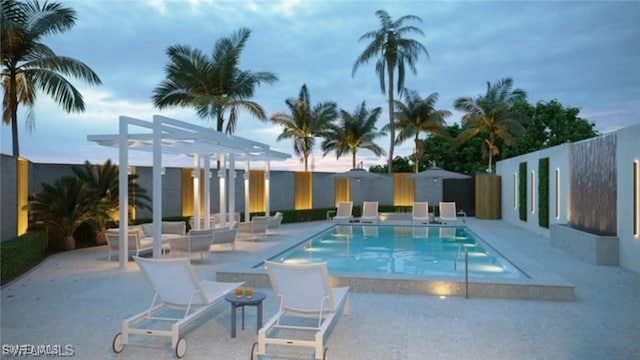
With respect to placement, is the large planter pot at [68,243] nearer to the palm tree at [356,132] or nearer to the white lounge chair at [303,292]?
the white lounge chair at [303,292]

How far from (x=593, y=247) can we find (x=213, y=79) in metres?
14.6

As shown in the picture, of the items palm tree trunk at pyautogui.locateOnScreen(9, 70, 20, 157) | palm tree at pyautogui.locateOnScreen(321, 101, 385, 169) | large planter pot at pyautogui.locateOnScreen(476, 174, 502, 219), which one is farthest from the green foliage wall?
palm tree trunk at pyautogui.locateOnScreen(9, 70, 20, 157)

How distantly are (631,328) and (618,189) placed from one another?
18.5 feet

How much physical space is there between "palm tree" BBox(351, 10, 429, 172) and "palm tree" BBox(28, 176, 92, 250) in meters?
16.6

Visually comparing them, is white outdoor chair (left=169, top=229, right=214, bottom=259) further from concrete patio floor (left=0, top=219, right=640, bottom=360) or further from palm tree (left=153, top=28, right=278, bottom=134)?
palm tree (left=153, top=28, right=278, bottom=134)

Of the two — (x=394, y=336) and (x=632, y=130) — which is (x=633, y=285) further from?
(x=394, y=336)

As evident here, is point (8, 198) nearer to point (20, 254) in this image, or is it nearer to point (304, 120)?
point (20, 254)

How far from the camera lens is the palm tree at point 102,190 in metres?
13.1

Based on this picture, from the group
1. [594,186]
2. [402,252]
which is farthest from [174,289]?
[594,186]

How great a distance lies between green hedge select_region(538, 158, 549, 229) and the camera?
15719mm

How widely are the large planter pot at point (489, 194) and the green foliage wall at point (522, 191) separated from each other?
3486mm

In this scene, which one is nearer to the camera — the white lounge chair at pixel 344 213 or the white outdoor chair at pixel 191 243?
the white outdoor chair at pixel 191 243

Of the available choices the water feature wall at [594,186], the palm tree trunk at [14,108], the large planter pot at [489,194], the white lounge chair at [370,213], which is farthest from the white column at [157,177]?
the large planter pot at [489,194]

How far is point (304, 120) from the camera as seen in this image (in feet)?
91.2
